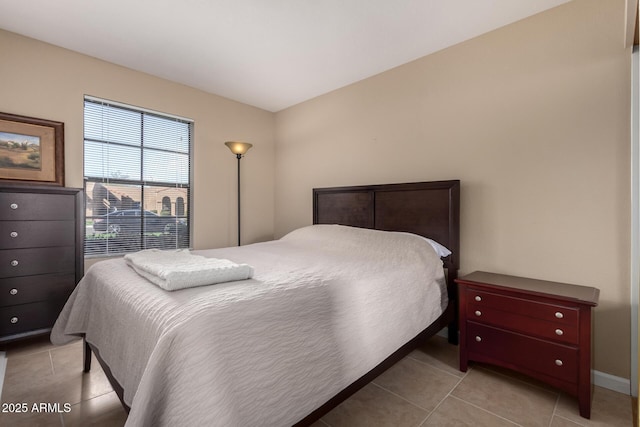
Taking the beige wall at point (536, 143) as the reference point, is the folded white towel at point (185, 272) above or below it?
below

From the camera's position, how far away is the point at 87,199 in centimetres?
281

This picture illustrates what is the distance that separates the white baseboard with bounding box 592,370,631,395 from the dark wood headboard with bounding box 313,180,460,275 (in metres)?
1.04

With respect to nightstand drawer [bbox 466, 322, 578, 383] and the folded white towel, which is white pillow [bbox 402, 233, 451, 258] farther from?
the folded white towel

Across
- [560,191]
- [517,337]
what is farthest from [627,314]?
[560,191]

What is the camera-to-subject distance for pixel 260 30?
90.6 inches

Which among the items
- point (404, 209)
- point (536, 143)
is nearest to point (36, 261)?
point (404, 209)

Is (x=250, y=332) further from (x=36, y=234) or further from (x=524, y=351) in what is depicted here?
(x=36, y=234)

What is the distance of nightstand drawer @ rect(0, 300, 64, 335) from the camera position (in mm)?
2148

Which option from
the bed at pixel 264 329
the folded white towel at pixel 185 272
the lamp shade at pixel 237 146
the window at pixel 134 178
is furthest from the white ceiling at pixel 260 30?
the folded white towel at pixel 185 272

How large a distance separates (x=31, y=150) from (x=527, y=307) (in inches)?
155

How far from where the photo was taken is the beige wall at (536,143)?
1.81 metres

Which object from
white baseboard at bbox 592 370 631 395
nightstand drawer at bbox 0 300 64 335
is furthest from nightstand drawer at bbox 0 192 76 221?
white baseboard at bbox 592 370 631 395

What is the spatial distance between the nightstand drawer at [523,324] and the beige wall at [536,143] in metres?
0.50

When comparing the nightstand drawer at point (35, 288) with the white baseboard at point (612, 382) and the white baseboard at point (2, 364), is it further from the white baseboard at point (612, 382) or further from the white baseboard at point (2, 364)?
the white baseboard at point (612, 382)
